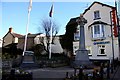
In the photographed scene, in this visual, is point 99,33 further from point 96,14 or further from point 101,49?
point 96,14

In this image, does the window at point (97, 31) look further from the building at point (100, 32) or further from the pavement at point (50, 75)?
the pavement at point (50, 75)

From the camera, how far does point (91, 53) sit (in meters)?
34.2

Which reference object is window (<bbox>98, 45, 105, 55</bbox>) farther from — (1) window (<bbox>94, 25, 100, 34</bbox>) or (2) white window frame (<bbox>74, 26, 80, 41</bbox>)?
(2) white window frame (<bbox>74, 26, 80, 41</bbox>)

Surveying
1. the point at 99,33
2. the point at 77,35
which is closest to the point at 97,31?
the point at 99,33

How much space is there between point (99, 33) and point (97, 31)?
25.0 inches

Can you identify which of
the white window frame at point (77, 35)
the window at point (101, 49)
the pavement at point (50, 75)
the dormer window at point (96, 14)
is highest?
the dormer window at point (96, 14)

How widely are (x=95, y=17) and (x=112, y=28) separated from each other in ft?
13.8

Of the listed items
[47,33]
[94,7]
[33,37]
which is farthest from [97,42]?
[33,37]

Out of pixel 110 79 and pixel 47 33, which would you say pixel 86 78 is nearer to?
pixel 110 79

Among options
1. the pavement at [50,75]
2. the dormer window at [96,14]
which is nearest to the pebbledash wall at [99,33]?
the dormer window at [96,14]

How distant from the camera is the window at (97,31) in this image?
3318 centimetres

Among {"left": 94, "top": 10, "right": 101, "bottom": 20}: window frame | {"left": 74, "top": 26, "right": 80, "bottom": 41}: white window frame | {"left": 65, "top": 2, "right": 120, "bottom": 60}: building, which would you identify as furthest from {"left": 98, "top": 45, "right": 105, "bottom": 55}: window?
{"left": 74, "top": 26, "right": 80, "bottom": 41}: white window frame

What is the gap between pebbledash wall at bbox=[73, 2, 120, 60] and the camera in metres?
32.2

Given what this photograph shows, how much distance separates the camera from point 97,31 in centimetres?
3381
